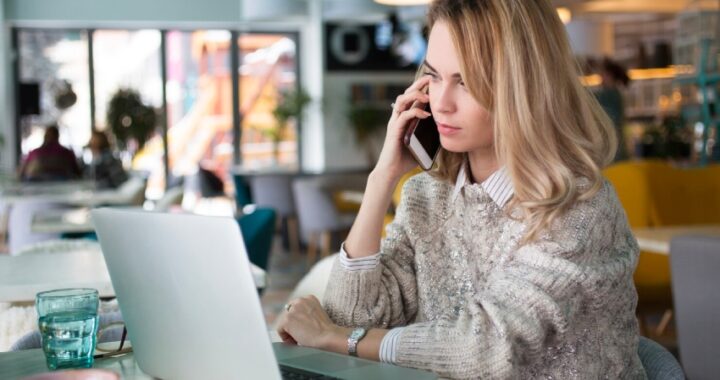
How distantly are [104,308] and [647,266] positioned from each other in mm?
2707

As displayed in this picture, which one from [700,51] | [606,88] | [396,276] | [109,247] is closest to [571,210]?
[396,276]

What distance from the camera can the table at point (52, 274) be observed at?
218cm

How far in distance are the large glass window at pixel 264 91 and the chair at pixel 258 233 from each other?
1202 cm

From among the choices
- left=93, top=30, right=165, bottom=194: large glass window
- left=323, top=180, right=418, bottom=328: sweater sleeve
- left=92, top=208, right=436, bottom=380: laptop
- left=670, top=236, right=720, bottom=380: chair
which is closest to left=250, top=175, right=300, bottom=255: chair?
left=93, top=30, right=165, bottom=194: large glass window

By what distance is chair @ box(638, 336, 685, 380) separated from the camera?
1.56 m

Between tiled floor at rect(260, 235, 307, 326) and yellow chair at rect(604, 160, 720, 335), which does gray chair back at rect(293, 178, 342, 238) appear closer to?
tiled floor at rect(260, 235, 307, 326)

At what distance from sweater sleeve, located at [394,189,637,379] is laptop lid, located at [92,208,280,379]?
357 mm

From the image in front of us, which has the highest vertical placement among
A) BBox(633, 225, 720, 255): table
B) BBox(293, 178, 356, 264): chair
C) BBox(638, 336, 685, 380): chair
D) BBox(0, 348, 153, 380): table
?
BBox(0, 348, 153, 380): table

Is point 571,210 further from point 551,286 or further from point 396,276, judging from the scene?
point 396,276

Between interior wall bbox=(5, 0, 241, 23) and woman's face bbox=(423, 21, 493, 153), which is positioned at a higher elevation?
interior wall bbox=(5, 0, 241, 23)

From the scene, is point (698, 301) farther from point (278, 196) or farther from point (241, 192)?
point (241, 192)

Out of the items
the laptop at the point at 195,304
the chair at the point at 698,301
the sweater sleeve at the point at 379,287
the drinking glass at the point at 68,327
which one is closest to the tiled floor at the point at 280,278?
the chair at the point at 698,301

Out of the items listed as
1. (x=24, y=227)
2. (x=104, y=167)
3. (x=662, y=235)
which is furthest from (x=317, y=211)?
(x=662, y=235)

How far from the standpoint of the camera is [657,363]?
5.33ft
